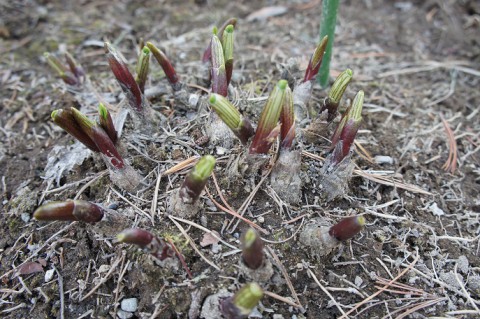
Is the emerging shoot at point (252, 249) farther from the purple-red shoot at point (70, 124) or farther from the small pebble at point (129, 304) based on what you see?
the purple-red shoot at point (70, 124)

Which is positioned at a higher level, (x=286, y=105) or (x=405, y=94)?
(x=286, y=105)

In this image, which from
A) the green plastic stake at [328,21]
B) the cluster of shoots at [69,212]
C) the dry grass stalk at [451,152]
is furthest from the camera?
the dry grass stalk at [451,152]

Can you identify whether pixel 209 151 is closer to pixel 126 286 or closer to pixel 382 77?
pixel 126 286

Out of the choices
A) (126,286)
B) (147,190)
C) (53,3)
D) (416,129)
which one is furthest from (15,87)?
(416,129)

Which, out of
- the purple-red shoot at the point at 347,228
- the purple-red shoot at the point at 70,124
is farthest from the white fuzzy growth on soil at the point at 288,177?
the purple-red shoot at the point at 70,124

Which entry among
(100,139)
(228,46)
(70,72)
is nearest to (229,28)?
(228,46)

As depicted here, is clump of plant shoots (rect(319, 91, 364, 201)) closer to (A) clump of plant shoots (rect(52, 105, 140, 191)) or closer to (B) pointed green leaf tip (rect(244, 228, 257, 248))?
(B) pointed green leaf tip (rect(244, 228, 257, 248))

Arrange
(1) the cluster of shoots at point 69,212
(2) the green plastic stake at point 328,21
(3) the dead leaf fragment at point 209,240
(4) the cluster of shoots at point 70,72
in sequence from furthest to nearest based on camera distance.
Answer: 1. (4) the cluster of shoots at point 70,72
2. (2) the green plastic stake at point 328,21
3. (3) the dead leaf fragment at point 209,240
4. (1) the cluster of shoots at point 69,212

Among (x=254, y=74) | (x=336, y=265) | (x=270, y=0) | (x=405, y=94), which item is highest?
(x=270, y=0)
